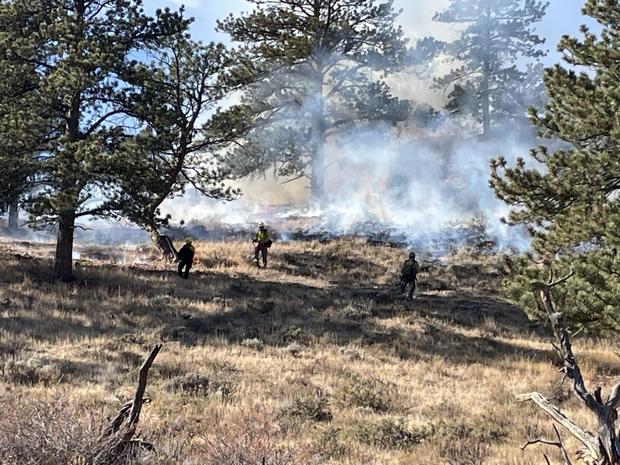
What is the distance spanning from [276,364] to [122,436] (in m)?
6.47

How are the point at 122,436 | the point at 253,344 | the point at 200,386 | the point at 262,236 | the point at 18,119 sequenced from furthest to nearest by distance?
the point at 262,236 → the point at 18,119 → the point at 253,344 → the point at 200,386 → the point at 122,436

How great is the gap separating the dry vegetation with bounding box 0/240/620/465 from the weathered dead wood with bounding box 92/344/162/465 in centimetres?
14

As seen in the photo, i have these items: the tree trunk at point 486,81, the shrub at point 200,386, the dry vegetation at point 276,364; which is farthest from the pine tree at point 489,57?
the shrub at point 200,386

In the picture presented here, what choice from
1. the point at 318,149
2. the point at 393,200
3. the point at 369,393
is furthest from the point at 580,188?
the point at 318,149

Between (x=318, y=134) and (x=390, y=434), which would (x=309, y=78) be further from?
(x=390, y=434)

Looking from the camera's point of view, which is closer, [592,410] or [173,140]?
[592,410]

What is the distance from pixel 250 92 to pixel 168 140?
15.9 m

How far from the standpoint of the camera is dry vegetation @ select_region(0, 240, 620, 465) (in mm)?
6270

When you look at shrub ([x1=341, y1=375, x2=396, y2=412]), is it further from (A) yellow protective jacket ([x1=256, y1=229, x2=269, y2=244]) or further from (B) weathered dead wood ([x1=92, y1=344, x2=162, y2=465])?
(A) yellow protective jacket ([x1=256, y1=229, x2=269, y2=244])

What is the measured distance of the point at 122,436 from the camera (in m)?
4.48

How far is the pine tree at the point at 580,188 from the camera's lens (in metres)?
8.98

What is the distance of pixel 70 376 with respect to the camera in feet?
29.9

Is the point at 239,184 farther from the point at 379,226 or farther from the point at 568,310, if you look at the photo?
the point at 568,310

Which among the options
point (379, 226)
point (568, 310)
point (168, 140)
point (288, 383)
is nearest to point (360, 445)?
point (288, 383)
